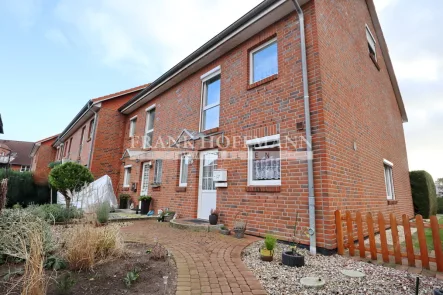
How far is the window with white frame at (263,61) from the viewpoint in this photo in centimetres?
583

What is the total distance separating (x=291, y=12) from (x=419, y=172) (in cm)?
1061

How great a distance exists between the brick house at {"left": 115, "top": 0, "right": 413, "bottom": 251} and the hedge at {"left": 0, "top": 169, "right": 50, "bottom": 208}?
7.43 meters

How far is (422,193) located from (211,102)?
1097cm

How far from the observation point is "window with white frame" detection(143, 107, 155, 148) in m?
10.7

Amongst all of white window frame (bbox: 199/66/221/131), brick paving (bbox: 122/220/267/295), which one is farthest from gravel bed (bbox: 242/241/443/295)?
A: white window frame (bbox: 199/66/221/131)

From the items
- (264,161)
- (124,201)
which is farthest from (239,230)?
(124,201)

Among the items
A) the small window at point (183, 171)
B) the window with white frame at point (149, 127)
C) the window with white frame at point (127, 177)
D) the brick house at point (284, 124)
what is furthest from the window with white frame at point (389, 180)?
the window with white frame at point (127, 177)

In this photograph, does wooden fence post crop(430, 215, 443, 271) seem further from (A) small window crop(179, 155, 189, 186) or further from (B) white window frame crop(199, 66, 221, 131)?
(A) small window crop(179, 155, 189, 186)

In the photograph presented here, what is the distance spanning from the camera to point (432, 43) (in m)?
8.06

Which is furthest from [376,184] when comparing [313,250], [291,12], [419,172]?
[419,172]

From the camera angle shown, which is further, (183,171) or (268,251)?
(183,171)

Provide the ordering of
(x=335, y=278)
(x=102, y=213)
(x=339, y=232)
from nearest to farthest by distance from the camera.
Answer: (x=335, y=278)
(x=339, y=232)
(x=102, y=213)

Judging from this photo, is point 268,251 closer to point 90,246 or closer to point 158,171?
point 90,246

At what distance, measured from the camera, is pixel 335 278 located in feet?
9.59
